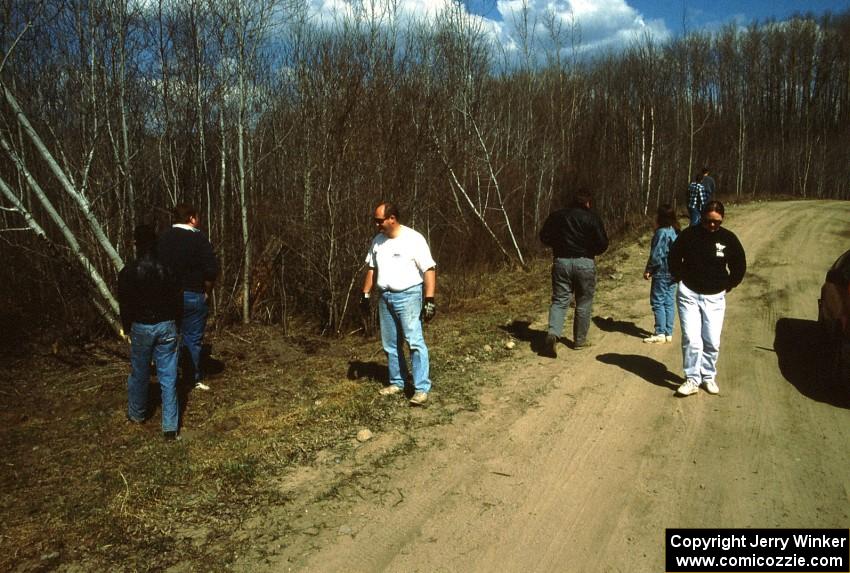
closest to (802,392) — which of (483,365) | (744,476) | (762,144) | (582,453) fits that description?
(744,476)

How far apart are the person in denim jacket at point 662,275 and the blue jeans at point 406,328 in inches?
139

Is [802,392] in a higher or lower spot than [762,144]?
lower

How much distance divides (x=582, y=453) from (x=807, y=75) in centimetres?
5672

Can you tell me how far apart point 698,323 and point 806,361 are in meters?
2.50

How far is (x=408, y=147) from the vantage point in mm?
11117

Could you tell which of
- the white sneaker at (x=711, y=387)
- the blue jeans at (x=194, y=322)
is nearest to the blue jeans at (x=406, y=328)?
the blue jeans at (x=194, y=322)

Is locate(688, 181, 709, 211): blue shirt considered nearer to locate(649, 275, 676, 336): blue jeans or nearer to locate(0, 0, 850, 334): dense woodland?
locate(0, 0, 850, 334): dense woodland

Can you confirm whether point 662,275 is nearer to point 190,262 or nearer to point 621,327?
point 621,327

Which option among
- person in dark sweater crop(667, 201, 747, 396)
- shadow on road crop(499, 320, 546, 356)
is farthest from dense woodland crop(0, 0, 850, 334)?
person in dark sweater crop(667, 201, 747, 396)

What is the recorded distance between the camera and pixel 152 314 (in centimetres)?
507

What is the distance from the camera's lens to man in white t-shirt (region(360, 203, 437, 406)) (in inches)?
217

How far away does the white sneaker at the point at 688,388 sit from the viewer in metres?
5.67

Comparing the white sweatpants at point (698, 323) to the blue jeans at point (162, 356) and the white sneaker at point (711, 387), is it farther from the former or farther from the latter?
the blue jeans at point (162, 356)

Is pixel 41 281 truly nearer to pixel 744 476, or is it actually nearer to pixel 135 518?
pixel 135 518
